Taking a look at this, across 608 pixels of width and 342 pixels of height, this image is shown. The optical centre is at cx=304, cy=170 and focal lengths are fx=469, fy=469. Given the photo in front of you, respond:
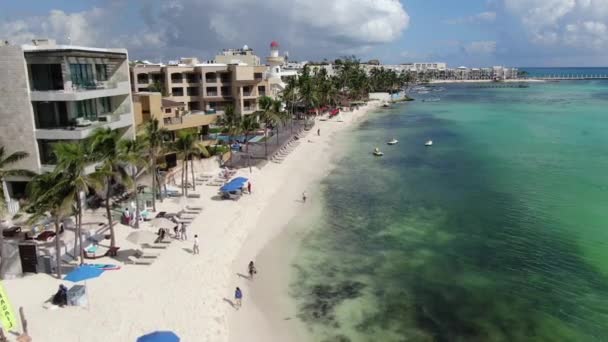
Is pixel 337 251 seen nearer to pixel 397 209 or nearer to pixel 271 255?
pixel 271 255

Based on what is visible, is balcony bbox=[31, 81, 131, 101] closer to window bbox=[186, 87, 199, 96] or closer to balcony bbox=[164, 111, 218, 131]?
balcony bbox=[164, 111, 218, 131]

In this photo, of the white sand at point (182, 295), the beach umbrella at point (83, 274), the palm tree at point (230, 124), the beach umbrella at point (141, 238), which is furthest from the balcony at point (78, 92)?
the palm tree at point (230, 124)

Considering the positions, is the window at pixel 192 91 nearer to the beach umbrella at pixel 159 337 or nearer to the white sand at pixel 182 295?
the white sand at pixel 182 295

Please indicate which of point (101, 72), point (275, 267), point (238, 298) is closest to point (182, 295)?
point (238, 298)

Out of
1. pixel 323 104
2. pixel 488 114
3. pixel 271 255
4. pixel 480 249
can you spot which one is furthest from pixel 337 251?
pixel 488 114

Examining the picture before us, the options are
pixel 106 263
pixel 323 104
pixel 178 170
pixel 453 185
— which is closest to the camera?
pixel 106 263

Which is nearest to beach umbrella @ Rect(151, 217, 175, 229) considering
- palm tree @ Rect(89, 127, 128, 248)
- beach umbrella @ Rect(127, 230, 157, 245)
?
beach umbrella @ Rect(127, 230, 157, 245)

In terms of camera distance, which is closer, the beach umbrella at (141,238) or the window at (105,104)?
the beach umbrella at (141,238)
